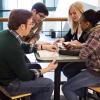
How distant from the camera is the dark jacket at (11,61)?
7.98 ft

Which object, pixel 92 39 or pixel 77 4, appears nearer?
pixel 92 39

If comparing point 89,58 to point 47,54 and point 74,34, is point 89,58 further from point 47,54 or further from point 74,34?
point 74,34

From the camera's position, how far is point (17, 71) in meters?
2.46

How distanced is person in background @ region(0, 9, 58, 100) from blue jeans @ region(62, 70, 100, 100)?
0.27 m

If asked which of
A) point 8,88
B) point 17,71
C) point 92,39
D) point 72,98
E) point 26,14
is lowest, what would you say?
point 72,98

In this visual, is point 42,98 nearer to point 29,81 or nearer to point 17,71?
point 29,81

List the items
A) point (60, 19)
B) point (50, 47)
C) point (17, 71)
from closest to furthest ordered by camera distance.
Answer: point (17, 71), point (50, 47), point (60, 19)

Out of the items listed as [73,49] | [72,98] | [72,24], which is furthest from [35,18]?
[72,98]

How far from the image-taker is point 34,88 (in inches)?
104

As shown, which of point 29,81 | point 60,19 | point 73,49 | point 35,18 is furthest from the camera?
point 60,19

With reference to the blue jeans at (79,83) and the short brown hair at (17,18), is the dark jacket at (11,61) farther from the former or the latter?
the blue jeans at (79,83)

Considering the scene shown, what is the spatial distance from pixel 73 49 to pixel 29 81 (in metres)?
0.57

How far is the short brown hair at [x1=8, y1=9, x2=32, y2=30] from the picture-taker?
2584 millimetres

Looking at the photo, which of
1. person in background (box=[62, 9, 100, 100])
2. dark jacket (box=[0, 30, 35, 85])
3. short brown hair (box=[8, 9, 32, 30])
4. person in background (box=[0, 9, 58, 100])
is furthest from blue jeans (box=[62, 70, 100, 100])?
short brown hair (box=[8, 9, 32, 30])
